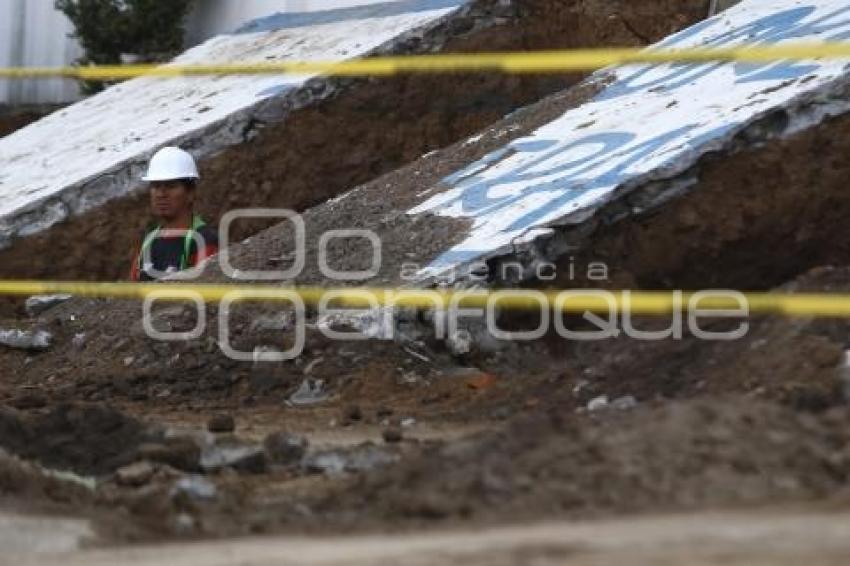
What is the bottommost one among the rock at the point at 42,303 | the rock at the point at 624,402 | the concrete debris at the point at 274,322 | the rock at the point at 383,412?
the rock at the point at 42,303

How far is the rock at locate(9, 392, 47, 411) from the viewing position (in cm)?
878

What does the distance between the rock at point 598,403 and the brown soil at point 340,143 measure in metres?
5.44

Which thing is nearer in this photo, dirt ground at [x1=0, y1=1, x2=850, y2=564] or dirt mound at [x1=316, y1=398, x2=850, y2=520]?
dirt ground at [x1=0, y1=1, x2=850, y2=564]

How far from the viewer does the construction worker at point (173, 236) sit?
35.1 ft

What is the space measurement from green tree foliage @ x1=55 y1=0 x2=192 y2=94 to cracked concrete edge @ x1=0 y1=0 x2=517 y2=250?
4.30 m

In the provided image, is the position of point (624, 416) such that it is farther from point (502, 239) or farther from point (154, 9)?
point (154, 9)

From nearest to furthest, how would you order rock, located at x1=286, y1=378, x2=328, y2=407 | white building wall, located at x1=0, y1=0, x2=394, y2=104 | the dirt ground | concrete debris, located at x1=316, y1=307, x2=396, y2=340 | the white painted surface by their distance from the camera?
the dirt ground → rock, located at x1=286, y1=378, x2=328, y2=407 → concrete debris, located at x1=316, y1=307, x2=396, y2=340 → the white painted surface → white building wall, located at x1=0, y1=0, x2=394, y2=104

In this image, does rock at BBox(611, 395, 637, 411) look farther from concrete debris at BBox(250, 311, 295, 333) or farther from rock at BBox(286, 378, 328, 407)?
concrete debris at BBox(250, 311, 295, 333)

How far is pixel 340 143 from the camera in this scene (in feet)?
43.1

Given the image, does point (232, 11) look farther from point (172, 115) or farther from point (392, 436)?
point (392, 436)

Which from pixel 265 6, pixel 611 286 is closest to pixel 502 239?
pixel 611 286

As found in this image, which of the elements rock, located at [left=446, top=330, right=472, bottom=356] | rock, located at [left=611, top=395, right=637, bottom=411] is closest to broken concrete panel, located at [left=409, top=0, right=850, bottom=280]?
rock, located at [left=446, top=330, right=472, bottom=356]

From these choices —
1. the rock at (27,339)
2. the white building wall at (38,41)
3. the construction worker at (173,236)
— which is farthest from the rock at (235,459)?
the white building wall at (38,41)

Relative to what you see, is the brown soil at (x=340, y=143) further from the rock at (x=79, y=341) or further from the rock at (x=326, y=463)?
the rock at (x=326, y=463)
